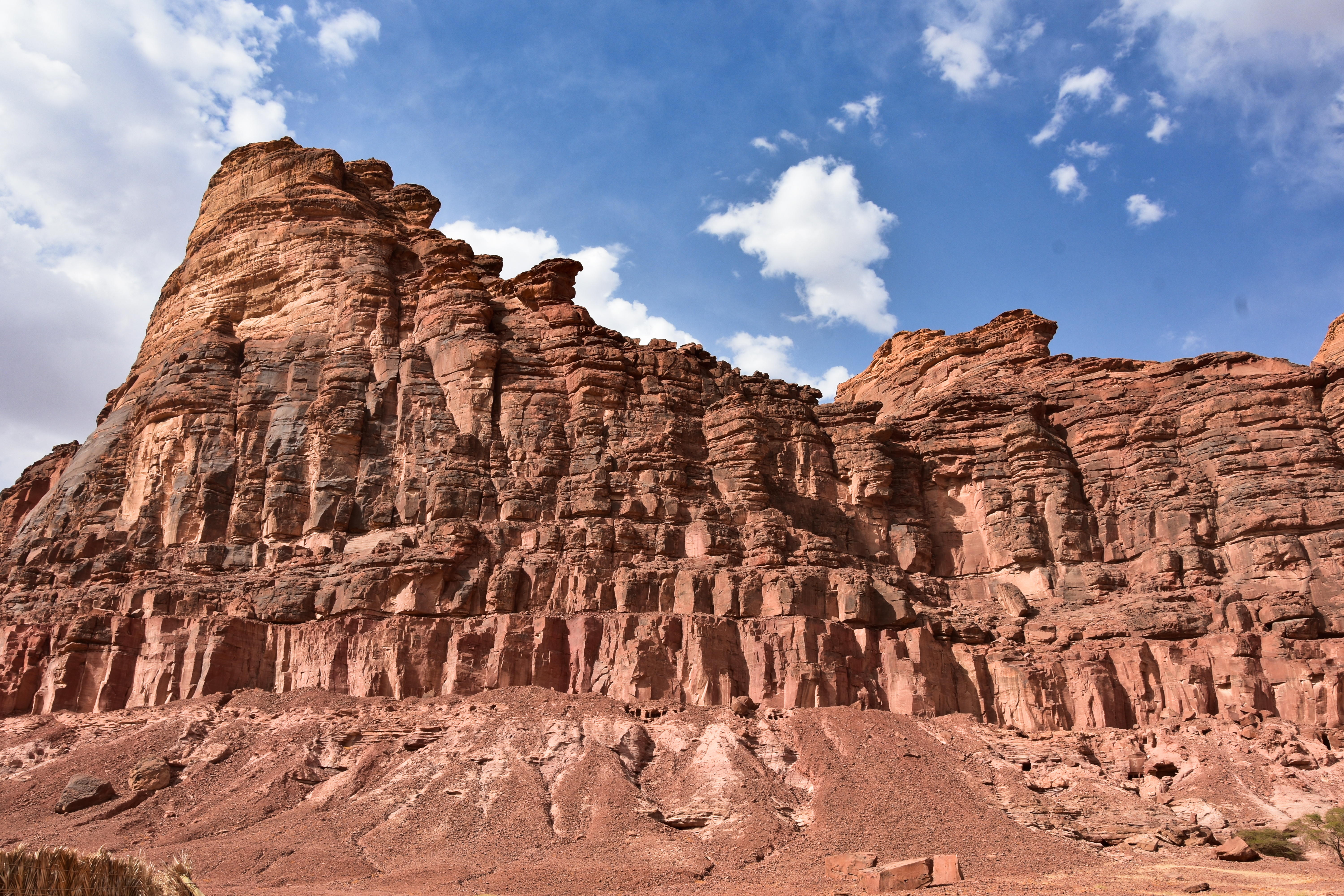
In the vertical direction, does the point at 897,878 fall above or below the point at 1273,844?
below

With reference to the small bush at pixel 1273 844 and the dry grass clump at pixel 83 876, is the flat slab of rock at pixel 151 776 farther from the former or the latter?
the small bush at pixel 1273 844

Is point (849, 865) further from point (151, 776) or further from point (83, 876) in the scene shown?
point (151, 776)

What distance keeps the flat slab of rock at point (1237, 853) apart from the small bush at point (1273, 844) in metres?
0.42

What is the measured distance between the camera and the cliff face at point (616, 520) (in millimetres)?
40000

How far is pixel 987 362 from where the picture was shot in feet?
209

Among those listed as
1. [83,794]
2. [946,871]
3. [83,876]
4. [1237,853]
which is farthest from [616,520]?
[83,876]

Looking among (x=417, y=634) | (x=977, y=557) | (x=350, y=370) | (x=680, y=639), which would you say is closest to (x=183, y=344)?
(x=350, y=370)

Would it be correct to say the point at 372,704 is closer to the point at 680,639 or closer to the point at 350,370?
the point at 680,639

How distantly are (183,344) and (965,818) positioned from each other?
45.8 meters

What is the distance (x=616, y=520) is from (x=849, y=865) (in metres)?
21.6

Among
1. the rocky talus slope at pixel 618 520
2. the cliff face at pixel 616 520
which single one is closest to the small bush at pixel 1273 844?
the rocky talus slope at pixel 618 520

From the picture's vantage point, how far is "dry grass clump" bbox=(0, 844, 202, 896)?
16172 millimetres

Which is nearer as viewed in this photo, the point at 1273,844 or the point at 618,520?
the point at 1273,844

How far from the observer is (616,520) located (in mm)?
45750
